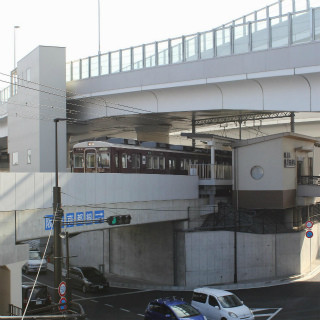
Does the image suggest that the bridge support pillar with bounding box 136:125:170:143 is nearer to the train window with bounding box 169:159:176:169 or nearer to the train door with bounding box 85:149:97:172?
the train window with bounding box 169:159:176:169

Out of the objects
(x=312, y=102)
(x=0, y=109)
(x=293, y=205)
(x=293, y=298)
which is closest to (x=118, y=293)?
(x=293, y=298)

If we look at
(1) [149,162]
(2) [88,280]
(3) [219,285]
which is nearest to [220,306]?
(3) [219,285]

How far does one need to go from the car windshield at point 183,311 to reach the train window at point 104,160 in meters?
10.6

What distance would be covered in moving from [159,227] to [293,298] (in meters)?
9.52

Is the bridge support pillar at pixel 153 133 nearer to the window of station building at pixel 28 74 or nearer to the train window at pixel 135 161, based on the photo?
the window of station building at pixel 28 74

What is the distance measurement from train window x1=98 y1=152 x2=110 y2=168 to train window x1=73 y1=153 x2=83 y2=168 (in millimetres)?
1399

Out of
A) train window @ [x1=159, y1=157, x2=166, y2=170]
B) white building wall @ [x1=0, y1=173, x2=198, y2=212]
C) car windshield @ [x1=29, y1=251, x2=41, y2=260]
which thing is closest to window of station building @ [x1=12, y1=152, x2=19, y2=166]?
car windshield @ [x1=29, y1=251, x2=41, y2=260]

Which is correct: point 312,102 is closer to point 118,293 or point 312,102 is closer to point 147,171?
point 147,171

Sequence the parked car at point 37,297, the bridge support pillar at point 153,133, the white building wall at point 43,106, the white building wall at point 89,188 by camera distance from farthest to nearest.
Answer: the bridge support pillar at point 153,133
the white building wall at point 43,106
the parked car at point 37,297
the white building wall at point 89,188

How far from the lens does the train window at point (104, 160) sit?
25641 millimetres

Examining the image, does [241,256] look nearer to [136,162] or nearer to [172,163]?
[172,163]

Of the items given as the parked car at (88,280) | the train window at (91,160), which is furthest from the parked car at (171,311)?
the train window at (91,160)

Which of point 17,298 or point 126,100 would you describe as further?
point 126,100

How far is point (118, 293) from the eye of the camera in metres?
26.9
